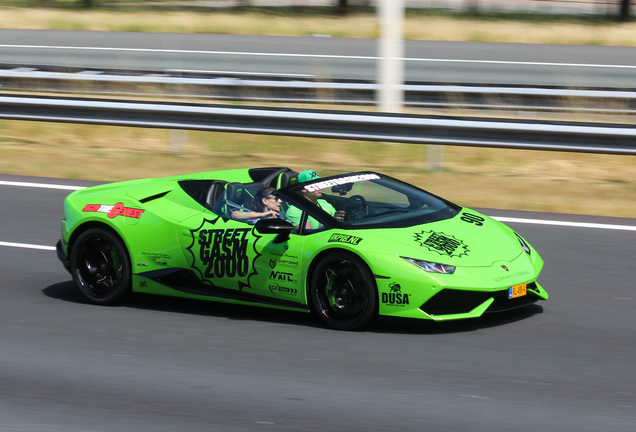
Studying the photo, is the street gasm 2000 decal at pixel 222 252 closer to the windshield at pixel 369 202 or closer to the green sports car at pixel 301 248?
the green sports car at pixel 301 248

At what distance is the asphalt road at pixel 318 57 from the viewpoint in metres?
21.3

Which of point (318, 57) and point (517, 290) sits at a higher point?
point (318, 57)

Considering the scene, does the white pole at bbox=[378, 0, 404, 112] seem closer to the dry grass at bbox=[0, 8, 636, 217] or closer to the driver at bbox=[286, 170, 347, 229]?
the dry grass at bbox=[0, 8, 636, 217]

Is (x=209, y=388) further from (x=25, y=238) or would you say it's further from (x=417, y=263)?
(x=25, y=238)

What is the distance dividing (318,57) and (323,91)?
6179 millimetres

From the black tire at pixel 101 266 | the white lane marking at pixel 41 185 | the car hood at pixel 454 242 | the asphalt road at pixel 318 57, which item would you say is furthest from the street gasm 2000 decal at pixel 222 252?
the asphalt road at pixel 318 57

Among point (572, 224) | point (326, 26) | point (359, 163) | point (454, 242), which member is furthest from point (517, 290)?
point (326, 26)

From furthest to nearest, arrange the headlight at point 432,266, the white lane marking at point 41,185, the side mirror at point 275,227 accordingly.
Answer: the white lane marking at point 41,185, the side mirror at point 275,227, the headlight at point 432,266

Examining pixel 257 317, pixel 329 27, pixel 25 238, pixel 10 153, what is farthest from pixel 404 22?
pixel 257 317

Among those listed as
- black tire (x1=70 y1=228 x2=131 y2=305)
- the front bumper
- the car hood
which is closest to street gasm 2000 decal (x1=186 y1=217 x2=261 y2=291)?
black tire (x1=70 y1=228 x2=131 y2=305)

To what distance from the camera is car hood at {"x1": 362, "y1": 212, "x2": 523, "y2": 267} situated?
6539 mm

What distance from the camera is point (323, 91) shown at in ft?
58.9

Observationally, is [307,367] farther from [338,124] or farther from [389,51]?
[389,51]

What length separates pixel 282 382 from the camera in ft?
19.2
